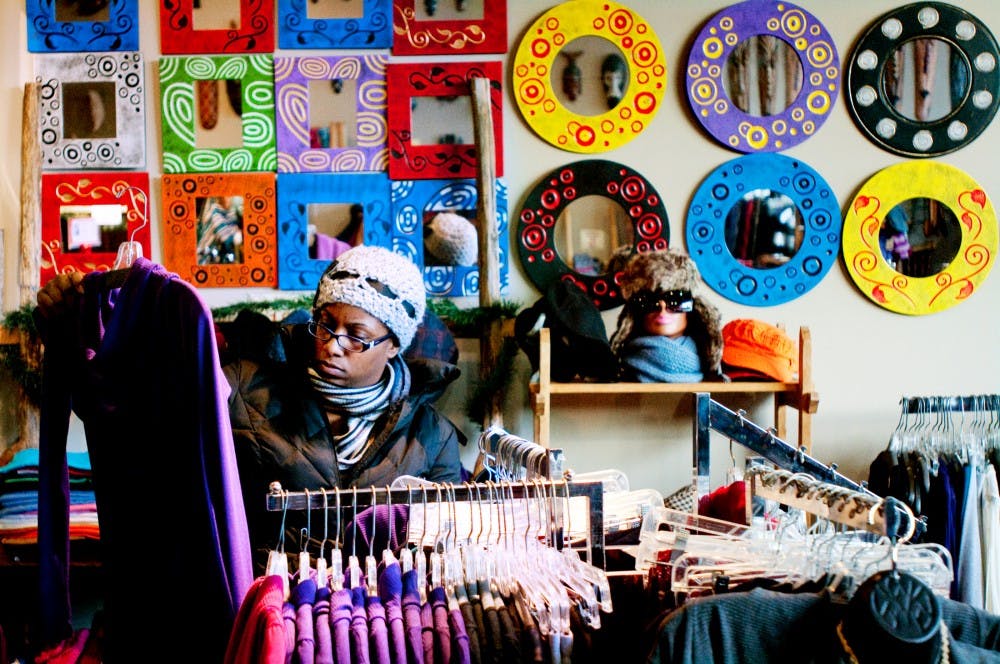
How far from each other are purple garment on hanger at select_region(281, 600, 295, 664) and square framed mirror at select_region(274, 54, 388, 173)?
202 cm

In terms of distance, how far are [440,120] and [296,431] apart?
128 centimetres

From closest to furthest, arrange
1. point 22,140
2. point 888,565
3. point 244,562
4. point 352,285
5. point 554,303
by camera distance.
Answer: point 888,565 → point 244,562 → point 352,285 → point 554,303 → point 22,140

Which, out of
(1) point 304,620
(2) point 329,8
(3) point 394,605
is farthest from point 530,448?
(2) point 329,8

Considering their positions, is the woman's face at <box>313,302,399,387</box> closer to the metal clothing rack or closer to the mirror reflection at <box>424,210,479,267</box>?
the mirror reflection at <box>424,210,479,267</box>

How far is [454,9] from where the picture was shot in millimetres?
2971

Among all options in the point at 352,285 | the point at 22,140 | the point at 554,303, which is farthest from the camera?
the point at 22,140

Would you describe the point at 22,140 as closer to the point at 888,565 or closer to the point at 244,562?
the point at 244,562

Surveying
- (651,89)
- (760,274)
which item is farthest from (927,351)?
(651,89)

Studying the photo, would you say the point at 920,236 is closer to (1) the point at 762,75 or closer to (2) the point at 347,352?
(1) the point at 762,75

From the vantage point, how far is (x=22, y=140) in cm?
290

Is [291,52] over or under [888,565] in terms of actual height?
over

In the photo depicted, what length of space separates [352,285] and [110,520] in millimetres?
948

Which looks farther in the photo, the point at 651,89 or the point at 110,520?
the point at 651,89

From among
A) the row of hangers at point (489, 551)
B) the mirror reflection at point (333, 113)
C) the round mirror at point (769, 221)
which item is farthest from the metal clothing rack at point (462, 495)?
the mirror reflection at point (333, 113)
